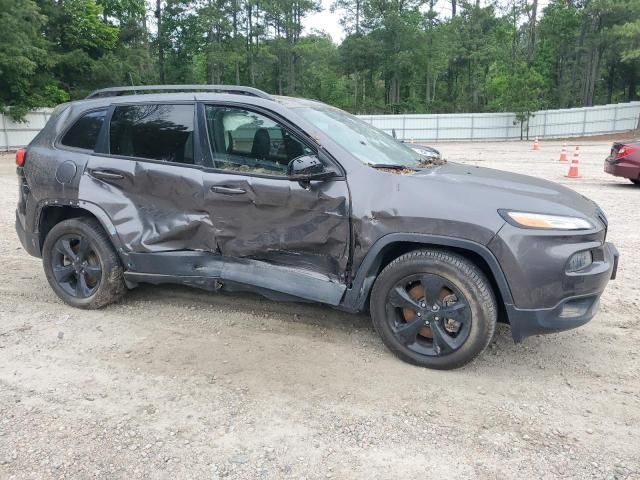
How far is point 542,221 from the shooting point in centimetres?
322

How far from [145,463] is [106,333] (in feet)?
5.66

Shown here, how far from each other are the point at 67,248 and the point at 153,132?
4.15 feet

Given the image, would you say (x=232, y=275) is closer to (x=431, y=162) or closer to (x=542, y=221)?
(x=431, y=162)

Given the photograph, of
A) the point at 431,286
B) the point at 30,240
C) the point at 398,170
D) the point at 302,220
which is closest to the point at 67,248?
the point at 30,240

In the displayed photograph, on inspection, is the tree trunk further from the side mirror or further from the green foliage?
the side mirror

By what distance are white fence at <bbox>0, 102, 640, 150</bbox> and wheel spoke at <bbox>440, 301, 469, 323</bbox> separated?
32.3 m

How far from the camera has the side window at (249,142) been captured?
384cm

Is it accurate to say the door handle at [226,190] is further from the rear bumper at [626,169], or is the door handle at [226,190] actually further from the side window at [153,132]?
the rear bumper at [626,169]

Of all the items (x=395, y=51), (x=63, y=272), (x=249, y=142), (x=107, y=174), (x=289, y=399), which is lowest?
(x=289, y=399)

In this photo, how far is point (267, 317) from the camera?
14.4ft

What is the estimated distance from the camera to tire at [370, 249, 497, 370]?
3.31 m

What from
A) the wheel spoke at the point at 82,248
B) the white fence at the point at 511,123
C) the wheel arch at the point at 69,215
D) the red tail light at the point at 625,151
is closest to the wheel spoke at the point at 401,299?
the wheel arch at the point at 69,215

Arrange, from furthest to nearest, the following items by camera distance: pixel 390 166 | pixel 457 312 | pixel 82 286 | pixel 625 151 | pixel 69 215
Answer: pixel 625 151
pixel 69 215
pixel 82 286
pixel 390 166
pixel 457 312

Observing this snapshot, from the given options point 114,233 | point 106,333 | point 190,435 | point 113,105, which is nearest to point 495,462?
point 190,435
